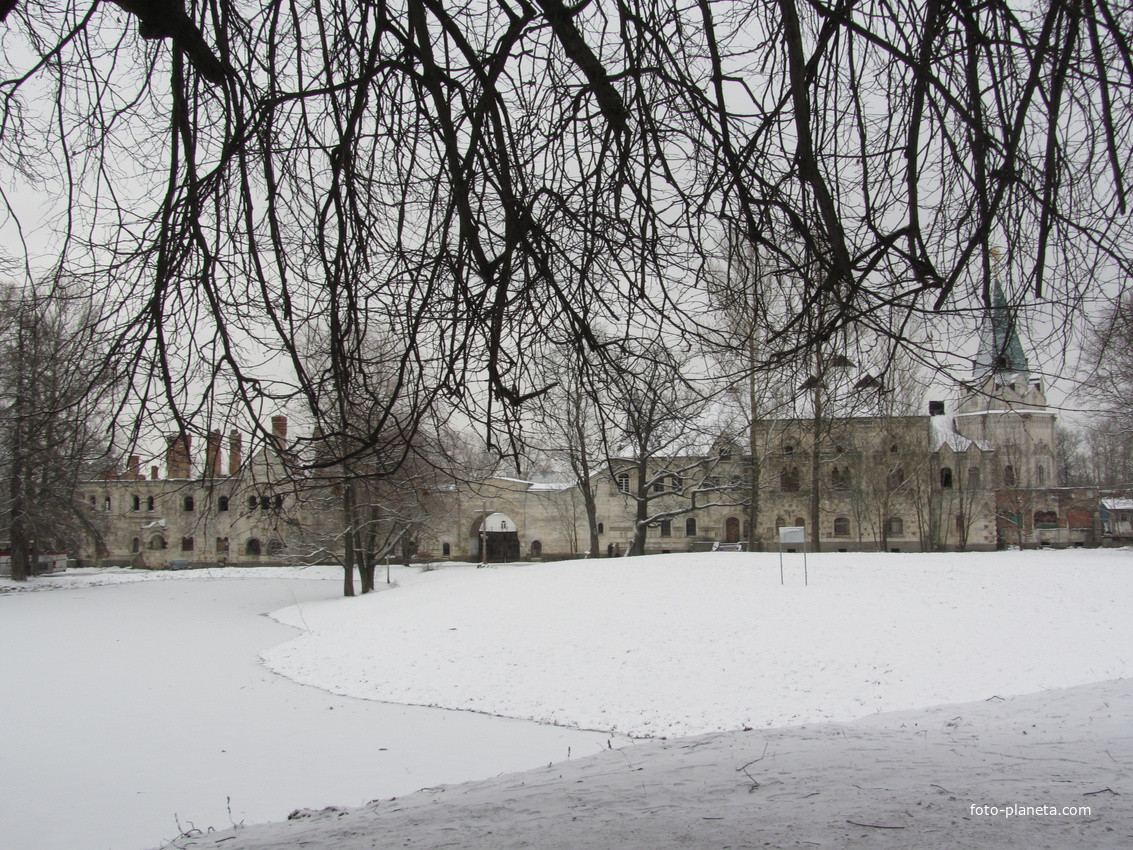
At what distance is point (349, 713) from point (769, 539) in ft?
100

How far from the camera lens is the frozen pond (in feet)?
25.0

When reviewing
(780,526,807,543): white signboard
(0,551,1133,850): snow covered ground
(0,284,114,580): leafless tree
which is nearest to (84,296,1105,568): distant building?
(0,551,1133,850): snow covered ground

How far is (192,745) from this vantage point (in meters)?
10.1

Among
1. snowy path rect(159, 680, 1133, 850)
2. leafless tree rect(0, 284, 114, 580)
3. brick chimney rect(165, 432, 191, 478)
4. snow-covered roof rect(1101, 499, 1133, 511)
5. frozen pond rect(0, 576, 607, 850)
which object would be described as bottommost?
frozen pond rect(0, 576, 607, 850)

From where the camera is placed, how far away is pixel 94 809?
25.2ft

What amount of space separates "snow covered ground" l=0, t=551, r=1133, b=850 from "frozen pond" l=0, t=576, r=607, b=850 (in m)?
0.12

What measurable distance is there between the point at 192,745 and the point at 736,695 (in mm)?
7172

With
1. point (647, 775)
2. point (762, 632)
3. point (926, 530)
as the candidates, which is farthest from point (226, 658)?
point (926, 530)

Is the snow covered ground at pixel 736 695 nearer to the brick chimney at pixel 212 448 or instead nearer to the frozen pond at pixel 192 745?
the frozen pond at pixel 192 745

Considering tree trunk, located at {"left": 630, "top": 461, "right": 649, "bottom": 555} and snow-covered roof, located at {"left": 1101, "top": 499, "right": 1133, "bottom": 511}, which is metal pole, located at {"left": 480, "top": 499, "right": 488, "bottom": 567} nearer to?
tree trunk, located at {"left": 630, "top": 461, "right": 649, "bottom": 555}

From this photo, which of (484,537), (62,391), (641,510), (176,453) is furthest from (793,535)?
(484,537)

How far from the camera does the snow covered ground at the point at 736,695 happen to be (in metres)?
4.38

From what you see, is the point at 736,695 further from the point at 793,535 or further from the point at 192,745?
the point at 192,745

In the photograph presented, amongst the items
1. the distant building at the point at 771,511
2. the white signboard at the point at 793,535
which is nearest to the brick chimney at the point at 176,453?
the white signboard at the point at 793,535
